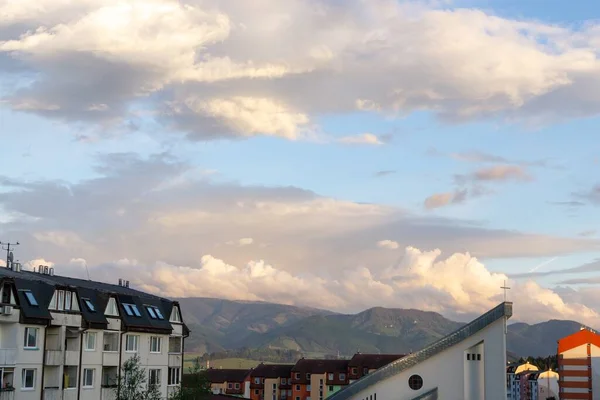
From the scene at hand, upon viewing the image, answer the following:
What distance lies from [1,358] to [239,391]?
11892 centimetres

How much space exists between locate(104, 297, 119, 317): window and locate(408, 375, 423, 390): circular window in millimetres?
39970

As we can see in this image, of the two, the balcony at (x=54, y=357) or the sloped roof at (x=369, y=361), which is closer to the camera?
the balcony at (x=54, y=357)

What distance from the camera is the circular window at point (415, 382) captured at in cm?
9212

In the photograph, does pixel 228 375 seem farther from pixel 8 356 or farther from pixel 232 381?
pixel 8 356

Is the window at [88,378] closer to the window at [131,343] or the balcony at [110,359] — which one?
the balcony at [110,359]

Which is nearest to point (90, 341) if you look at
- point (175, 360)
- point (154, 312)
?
point (154, 312)

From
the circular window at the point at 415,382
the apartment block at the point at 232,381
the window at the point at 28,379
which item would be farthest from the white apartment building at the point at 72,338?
the apartment block at the point at 232,381

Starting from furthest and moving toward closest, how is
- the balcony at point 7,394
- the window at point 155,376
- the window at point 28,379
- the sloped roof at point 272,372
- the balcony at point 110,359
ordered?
1. the sloped roof at point 272,372
2. the window at point 155,376
3. the balcony at point 110,359
4. the window at point 28,379
5. the balcony at point 7,394

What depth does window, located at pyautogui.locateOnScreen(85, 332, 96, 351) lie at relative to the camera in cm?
6159

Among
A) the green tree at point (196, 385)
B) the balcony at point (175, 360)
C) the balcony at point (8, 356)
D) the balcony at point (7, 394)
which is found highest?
the balcony at point (175, 360)

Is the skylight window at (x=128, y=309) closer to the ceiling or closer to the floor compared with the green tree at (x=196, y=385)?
closer to the ceiling

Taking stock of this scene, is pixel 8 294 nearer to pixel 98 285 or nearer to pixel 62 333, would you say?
pixel 62 333

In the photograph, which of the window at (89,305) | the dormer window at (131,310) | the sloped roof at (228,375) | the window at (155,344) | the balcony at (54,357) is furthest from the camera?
the sloped roof at (228,375)

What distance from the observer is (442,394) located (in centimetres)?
9106
